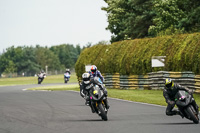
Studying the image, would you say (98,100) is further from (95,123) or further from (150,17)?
(150,17)

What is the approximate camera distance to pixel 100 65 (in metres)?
34.8

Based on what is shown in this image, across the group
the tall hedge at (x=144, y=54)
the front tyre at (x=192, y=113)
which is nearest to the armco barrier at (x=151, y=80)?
the tall hedge at (x=144, y=54)

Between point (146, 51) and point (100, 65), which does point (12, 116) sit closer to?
point (146, 51)

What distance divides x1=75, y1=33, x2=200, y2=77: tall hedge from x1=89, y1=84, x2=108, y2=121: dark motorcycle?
11.3 m

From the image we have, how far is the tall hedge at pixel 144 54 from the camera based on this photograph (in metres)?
24.4

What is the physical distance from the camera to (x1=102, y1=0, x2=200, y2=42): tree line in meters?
37.4

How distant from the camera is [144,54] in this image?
29.2 meters

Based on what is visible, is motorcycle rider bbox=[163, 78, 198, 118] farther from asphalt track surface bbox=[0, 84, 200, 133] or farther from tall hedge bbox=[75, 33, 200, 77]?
tall hedge bbox=[75, 33, 200, 77]

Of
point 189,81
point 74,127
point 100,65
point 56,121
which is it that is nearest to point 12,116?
point 56,121

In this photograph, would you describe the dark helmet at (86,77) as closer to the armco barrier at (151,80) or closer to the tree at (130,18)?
the armco barrier at (151,80)

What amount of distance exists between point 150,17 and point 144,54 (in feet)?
65.0

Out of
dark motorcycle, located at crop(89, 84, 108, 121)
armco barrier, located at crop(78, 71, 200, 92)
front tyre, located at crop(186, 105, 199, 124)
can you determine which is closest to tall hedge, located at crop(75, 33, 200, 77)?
armco barrier, located at crop(78, 71, 200, 92)

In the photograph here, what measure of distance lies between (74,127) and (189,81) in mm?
13926

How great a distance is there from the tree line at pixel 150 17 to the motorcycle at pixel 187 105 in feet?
80.8
